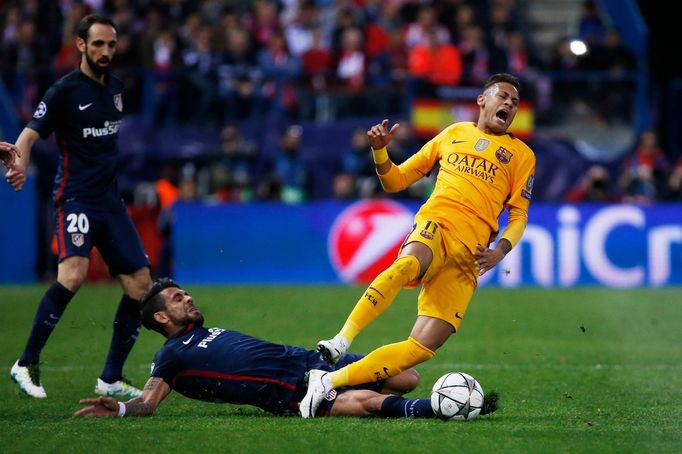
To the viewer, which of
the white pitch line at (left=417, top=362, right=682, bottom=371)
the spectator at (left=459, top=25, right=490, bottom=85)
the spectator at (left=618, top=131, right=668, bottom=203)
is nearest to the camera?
the white pitch line at (left=417, top=362, right=682, bottom=371)

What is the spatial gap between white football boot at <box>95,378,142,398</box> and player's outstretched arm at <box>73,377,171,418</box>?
120 cm

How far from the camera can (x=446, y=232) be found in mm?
7410

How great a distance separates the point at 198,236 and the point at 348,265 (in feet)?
7.95

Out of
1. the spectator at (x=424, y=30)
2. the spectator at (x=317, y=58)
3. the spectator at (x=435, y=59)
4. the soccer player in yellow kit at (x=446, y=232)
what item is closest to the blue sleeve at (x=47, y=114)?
the soccer player in yellow kit at (x=446, y=232)

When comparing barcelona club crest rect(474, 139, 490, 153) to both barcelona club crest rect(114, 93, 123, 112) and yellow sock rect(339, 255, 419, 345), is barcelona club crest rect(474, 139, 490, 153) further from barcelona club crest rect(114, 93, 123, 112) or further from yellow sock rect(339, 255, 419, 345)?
barcelona club crest rect(114, 93, 123, 112)

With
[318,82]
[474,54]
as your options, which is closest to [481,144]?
[318,82]

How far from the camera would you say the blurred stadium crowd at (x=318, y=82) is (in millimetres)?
19016

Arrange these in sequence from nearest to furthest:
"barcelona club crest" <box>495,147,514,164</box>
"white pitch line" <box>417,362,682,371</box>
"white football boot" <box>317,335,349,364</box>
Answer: "white football boot" <box>317,335,349,364</box>, "barcelona club crest" <box>495,147,514,164</box>, "white pitch line" <box>417,362,682,371</box>

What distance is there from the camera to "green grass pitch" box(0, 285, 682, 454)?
6.42m

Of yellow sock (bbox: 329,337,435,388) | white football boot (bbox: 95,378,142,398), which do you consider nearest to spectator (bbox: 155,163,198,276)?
white football boot (bbox: 95,378,142,398)

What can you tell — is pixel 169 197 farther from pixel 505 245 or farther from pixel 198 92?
pixel 505 245

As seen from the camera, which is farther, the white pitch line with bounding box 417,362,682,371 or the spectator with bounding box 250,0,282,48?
the spectator with bounding box 250,0,282,48

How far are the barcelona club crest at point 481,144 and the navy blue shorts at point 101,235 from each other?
8.64ft

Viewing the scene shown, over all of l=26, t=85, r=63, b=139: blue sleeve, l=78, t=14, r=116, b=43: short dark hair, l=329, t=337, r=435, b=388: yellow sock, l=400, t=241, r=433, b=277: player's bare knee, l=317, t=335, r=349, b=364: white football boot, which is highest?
l=78, t=14, r=116, b=43: short dark hair
